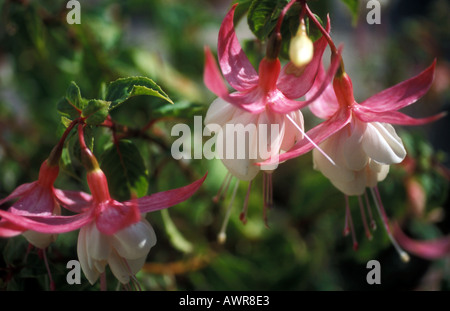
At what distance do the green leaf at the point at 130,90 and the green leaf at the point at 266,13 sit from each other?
5.6 inches

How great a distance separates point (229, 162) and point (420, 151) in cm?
51

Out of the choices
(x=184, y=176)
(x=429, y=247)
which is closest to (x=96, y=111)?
(x=184, y=176)

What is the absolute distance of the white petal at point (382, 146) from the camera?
1.57 feet

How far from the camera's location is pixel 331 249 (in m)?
1.06

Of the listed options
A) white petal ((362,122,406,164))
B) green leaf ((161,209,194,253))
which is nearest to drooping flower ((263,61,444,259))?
white petal ((362,122,406,164))

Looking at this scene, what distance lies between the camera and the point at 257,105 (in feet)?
1.51

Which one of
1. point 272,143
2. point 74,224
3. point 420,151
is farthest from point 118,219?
point 420,151

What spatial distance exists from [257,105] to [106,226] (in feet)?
0.63

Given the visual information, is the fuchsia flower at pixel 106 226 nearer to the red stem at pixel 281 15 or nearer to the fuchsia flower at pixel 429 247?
the red stem at pixel 281 15

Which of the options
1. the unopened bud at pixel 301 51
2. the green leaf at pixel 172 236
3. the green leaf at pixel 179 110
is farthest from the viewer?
the green leaf at pixel 172 236

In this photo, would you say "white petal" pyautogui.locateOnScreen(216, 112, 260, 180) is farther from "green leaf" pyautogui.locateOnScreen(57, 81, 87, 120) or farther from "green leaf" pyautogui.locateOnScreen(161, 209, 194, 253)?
"green leaf" pyautogui.locateOnScreen(161, 209, 194, 253)

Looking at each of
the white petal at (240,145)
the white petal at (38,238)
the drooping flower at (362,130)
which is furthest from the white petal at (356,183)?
the white petal at (38,238)

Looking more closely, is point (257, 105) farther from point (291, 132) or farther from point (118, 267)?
point (118, 267)

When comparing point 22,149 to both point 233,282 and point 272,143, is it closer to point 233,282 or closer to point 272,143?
point 233,282
